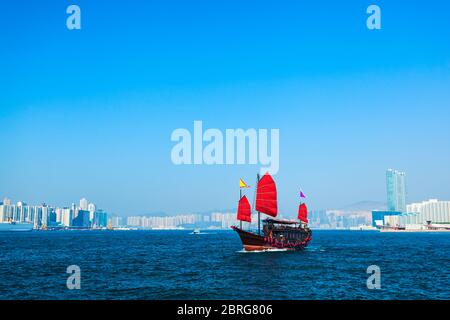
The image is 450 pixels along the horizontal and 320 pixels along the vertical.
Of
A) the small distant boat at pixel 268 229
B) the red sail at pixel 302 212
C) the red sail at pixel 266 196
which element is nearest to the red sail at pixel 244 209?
the small distant boat at pixel 268 229

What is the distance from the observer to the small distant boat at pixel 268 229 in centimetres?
6675

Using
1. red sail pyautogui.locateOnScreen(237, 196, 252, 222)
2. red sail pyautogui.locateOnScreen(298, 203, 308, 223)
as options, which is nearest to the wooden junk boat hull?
red sail pyautogui.locateOnScreen(237, 196, 252, 222)

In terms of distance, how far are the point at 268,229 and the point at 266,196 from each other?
6630 millimetres

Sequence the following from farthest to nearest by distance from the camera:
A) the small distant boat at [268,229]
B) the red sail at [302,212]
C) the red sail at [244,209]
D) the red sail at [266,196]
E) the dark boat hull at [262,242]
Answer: the red sail at [302,212] < the red sail at [266,196] < the red sail at [244,209] < the small distant boat at [268,229] < the dark boat hull at [262,242]

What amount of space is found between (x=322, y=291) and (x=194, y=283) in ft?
35.6

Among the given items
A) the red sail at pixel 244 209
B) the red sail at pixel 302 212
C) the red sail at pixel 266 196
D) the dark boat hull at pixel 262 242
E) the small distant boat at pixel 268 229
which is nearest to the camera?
the dark boat hull at pixel 262 242

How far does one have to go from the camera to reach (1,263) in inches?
1993

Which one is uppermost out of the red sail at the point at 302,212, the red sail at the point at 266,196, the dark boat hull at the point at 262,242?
the red sail at the point at 266,196

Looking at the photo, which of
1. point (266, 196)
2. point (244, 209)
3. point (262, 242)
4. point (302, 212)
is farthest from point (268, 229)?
point (302, 212)

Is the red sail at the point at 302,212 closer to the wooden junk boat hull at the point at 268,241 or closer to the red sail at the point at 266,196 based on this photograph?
the wooden junk boat hull at the point at 268,241

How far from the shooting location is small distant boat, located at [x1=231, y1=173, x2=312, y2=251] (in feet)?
219

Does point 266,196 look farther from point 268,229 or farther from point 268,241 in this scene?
point 268,241

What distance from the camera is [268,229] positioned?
6831 cm

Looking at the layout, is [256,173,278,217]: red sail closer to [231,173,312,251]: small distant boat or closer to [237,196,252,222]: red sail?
[231,173,312,251]: small distant boat
